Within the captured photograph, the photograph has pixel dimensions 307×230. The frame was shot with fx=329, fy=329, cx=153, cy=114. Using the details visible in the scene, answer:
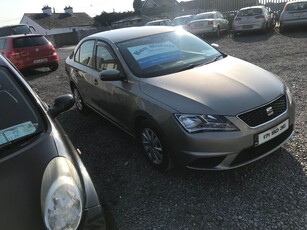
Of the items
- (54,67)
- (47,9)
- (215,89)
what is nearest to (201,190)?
(215,89)

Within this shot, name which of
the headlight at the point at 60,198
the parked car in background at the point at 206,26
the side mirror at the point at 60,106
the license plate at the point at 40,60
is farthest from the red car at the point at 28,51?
the headlight at the point at 60,198

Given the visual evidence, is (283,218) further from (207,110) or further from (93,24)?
(93,24)

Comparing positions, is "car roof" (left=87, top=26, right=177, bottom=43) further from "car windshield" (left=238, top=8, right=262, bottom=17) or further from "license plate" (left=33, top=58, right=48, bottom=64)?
"car windshield" (left=238, top=8, right=262, bottom=17)

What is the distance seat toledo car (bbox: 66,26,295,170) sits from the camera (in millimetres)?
3184

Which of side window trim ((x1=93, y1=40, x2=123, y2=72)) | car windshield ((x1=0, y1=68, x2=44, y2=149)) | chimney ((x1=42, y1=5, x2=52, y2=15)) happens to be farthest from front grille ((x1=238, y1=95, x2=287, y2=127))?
chimney ((x1=42, y1=5, x2=52, y2=15))

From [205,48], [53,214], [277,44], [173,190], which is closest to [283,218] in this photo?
[173,190]

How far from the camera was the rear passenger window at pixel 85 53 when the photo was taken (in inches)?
207

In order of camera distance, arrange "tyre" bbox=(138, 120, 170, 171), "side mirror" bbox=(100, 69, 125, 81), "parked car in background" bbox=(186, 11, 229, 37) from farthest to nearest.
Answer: "parked car in background" bbox=(186, 11, 229, 37) → "side mirror" bbox=(100, 69, 125, 81) → "tyre" bbox=(138, 120, 170, 171)

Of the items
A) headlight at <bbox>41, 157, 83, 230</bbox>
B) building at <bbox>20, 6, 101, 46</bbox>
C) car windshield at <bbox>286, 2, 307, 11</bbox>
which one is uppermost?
headlight at <bbox>41, 157, 83, 230</bbox>

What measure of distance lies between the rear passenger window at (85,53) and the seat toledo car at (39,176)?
8.58 feet

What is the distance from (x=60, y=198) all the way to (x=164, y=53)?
2.75 m

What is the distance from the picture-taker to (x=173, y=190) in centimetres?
348

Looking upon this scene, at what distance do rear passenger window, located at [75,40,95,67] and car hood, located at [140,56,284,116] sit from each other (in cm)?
175

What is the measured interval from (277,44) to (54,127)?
12.0 m
